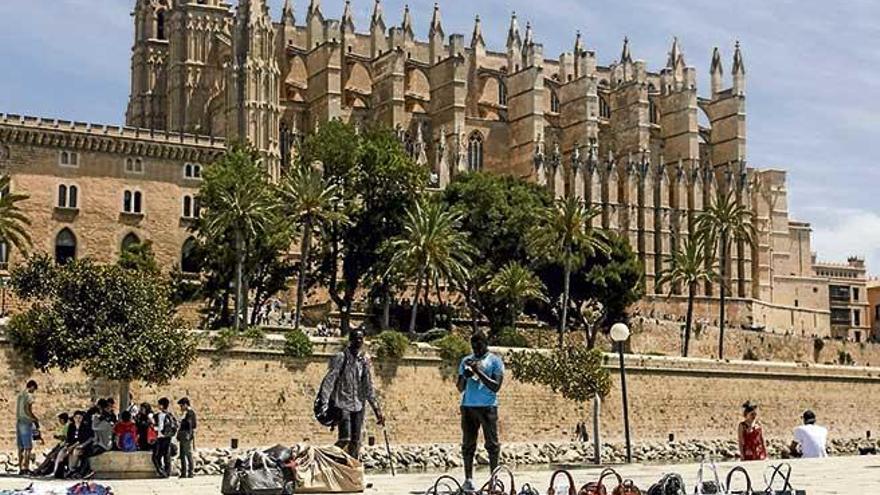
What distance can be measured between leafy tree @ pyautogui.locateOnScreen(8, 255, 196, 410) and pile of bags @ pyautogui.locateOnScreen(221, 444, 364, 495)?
59.6 ft

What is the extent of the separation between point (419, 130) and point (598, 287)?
18496 mm

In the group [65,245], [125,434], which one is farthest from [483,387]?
[65,245]

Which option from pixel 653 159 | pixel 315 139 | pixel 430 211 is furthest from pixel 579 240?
pixel 653 159

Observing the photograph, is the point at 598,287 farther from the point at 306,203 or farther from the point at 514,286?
the point at 306,203

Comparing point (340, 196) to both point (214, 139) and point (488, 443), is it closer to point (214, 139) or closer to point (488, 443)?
point (214, 139)

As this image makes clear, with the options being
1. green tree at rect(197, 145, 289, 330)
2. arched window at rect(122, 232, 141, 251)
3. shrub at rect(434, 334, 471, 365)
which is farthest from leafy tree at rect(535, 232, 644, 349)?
arched window at rect(122, 232, 141, 251)

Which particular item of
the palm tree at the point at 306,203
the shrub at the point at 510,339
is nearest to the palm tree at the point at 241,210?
the palm tree at the point at 306,203

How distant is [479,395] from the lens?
13.7 m

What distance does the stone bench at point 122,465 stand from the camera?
57.8ft

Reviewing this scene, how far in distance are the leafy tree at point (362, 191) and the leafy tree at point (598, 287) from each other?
8.36m

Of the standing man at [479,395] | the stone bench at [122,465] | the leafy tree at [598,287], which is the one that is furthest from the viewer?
the leafy tree at [598,287]

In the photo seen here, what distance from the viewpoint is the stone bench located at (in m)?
17.6

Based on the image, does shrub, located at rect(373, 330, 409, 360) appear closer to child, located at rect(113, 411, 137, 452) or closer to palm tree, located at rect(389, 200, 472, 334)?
palm tree, located at rect(389, 200, 472, 334)

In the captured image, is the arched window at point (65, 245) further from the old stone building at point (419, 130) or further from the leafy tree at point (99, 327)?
the leafy tree at point (99, 327)
